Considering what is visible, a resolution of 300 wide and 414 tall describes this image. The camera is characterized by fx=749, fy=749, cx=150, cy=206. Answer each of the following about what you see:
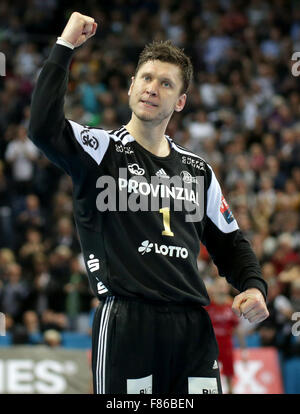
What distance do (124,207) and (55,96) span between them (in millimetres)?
845

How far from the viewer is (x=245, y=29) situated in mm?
21156

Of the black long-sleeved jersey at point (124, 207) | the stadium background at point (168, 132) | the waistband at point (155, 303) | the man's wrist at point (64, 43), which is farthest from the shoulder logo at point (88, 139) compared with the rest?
the stadium background at point (168, 132)

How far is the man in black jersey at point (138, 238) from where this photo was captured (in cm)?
436

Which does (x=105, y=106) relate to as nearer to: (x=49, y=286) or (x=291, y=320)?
(x=49, y=286)

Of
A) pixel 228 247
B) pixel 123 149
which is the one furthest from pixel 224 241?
pixel 123 149

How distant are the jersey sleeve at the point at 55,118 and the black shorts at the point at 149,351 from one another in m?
0.93

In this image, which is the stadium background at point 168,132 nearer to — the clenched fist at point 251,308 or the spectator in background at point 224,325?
the spectator in background at point 224,325

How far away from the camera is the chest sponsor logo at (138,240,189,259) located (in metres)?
4.58

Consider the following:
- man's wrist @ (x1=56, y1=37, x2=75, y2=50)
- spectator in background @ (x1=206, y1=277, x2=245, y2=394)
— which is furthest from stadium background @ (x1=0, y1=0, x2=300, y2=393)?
man's wrist @ (x1=56, y1=37, x2=75, y2=50)

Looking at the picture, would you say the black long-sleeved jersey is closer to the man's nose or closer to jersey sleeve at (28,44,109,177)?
jersey sleeve at (28,44,109,177)

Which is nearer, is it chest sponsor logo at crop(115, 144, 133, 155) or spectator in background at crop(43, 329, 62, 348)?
chest sponsor logo at crop(115, 144, 133, 155)

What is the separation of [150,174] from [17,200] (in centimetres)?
1083

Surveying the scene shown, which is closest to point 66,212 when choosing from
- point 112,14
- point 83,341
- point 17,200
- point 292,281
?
point 17,200

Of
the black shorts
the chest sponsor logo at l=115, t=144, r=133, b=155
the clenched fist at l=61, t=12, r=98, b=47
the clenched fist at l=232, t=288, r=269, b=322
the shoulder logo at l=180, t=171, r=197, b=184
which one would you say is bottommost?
the black shorts
